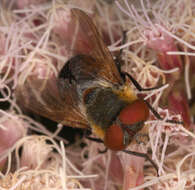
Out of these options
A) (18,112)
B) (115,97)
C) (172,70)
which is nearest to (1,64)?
(18,112)

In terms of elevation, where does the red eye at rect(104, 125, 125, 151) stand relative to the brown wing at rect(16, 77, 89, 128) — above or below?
below

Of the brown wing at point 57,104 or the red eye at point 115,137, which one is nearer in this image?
the red eye at point 115,137

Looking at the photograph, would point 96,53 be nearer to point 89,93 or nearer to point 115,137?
point 89,93

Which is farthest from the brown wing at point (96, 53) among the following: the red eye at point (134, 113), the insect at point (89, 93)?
the red eye at point (134, 113)

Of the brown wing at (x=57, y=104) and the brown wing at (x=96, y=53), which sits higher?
the brown wing at (x=96, y=53)

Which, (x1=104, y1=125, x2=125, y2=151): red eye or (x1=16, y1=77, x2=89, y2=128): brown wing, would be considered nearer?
(x1=104, y1=125, x2=125, y2=151): red eye

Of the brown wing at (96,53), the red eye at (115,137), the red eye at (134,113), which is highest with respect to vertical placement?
the brown wing at (96,53)

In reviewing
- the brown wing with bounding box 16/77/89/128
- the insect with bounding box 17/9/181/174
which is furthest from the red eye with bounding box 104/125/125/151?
the brown wing with bounding box 16/77/89/128

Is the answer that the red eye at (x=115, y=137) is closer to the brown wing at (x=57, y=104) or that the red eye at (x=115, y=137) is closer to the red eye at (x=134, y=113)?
the red eye at (x=134, y=113)

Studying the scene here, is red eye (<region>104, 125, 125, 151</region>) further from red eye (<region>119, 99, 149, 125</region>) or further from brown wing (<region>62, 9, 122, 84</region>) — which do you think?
brown wing (<region>62, 9, 122, 84</region>)
